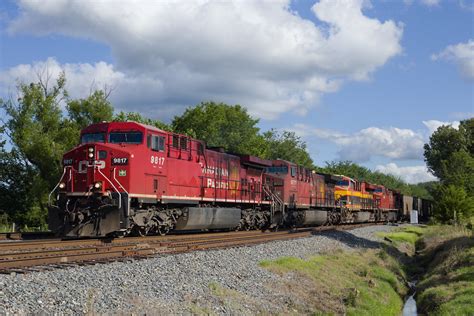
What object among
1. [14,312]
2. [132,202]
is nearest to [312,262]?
[132,202]

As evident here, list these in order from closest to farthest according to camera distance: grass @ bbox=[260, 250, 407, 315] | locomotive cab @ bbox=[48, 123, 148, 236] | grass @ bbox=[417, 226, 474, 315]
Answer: grass @ bbox=[260, 250, 407, 315]
grass @ bbox=[417, 226, 474, 315]
locomotive cab @ bbox=[48, 123, 148, 236]

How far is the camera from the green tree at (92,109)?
39.9m

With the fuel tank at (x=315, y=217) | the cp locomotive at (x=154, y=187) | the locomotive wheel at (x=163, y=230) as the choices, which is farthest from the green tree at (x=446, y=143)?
the locomotive wheel at (x=163, y=230)

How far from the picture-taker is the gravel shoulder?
→ 7.92 meters

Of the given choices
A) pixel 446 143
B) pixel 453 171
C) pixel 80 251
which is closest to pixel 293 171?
pixel 80 251

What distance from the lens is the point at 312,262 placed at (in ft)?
55.1

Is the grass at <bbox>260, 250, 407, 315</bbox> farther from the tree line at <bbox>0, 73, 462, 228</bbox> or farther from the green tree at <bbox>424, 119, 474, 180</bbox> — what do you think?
the green tree at <bbox>424, 119, 474, 180</bbox>

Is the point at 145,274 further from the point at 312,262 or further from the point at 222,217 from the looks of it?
the point at 222,217

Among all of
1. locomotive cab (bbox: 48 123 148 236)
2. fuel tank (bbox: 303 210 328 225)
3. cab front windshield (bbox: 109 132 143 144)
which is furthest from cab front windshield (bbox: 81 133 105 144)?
fuel tank (bbox: 303 210 328 225)

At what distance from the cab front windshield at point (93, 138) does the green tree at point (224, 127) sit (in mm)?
40937

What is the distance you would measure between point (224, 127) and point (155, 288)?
5892cm

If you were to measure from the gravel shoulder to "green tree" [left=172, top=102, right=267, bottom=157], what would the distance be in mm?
46632

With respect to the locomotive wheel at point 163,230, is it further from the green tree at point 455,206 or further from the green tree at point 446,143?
the green tree at point 446,143

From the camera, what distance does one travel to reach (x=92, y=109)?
131 feet
